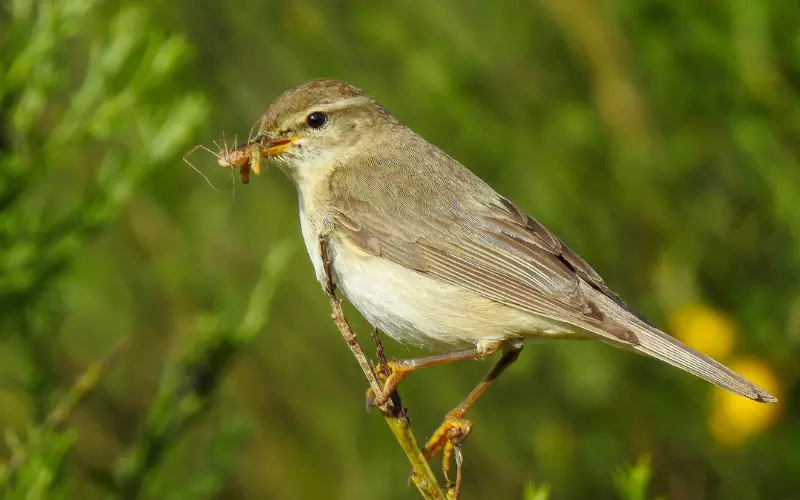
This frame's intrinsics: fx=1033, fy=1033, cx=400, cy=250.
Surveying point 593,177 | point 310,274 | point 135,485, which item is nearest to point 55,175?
point 310,274

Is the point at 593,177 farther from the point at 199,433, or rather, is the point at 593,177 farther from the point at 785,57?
the point at 199,433

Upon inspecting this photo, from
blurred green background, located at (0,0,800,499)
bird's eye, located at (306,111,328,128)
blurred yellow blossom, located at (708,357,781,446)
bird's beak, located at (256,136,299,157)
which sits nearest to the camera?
bird's beak, located at (256,136,299,157)

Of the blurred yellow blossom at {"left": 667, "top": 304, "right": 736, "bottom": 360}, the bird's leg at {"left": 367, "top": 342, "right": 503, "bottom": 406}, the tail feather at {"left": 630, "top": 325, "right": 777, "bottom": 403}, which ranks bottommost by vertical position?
the bird's leg at {"left": 367, "top": 342, "right": 503, "bottom": 406}

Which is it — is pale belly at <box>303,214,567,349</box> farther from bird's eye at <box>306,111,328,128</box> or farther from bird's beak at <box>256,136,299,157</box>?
bird's eye at <box>306,111,328,128</box>

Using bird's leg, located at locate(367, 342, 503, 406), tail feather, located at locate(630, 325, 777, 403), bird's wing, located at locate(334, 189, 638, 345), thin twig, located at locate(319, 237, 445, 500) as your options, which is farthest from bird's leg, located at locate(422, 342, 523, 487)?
tail feather, located at locate(630, 325, 777, 403)

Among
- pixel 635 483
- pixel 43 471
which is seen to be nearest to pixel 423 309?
pixel 635 483

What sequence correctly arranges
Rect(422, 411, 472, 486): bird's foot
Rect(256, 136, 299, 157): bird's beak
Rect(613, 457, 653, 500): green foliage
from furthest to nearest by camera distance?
1. Rect(256, 136, 299, 157): bird's beak
2. Rect(422, 411, 472, 486): bird's foot
3. Rect(613, 457, 653, 500): green foliage
